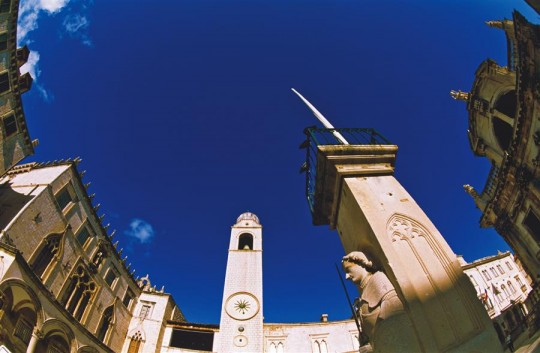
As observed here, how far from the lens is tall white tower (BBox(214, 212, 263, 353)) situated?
3053 centimetres

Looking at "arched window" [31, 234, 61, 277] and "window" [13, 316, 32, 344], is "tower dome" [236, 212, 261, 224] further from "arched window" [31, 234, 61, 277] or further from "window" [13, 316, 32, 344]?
"window" [13, 316, 32, 344]

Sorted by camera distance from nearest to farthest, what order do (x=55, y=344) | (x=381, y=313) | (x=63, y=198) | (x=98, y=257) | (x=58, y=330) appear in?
(x=381, y=313), (x=58, y=330), (x=55, y=344), (x=63, y=198), (x=98, y=257)

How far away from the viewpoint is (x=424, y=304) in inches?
126

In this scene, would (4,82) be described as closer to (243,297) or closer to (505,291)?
(243,297)

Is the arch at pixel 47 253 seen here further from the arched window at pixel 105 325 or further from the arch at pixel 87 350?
the arched window at pixel 105 325

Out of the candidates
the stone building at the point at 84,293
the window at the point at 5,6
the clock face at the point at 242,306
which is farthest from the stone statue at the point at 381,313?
the clock face at the point at 242,306

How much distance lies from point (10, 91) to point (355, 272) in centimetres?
2717

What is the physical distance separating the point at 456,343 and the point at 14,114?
2849 centimetres

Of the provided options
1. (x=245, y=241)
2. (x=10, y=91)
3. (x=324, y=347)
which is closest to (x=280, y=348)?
(x=324, y=347)

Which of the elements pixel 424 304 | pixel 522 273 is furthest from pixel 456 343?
pixel 522 273

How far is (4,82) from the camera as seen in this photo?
20344 millimetres

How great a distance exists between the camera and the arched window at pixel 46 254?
19.9 meters

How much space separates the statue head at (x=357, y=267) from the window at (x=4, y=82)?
1040 inches

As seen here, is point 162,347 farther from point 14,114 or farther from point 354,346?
point 14,114
